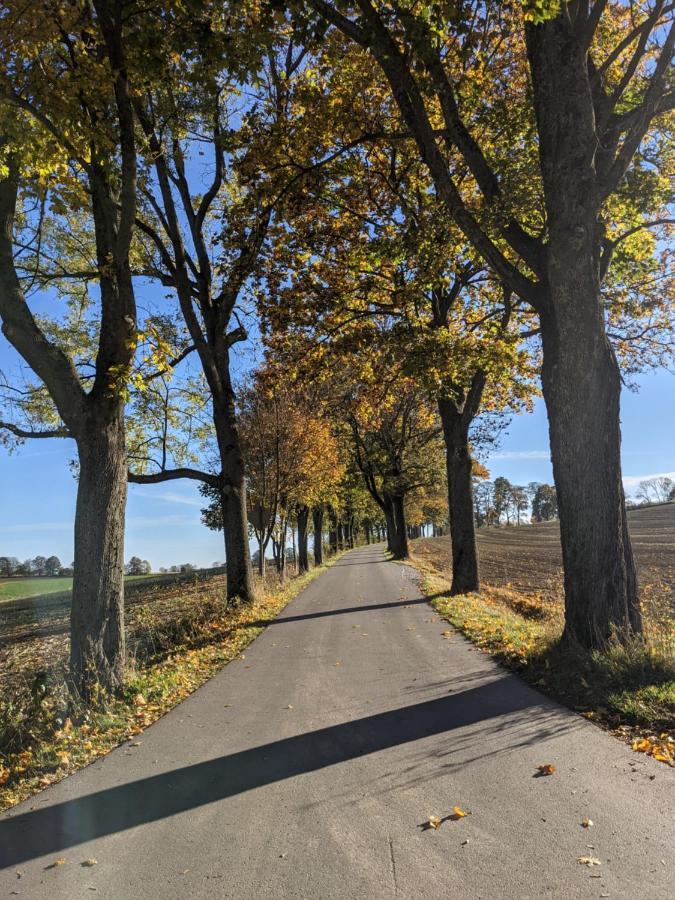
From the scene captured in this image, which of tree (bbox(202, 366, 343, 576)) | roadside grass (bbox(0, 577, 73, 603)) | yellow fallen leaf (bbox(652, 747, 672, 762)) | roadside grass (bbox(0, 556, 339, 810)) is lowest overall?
roadside grass (bbox(0, 577, 73, 603))

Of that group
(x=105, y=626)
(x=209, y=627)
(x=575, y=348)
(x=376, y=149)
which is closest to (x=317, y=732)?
(x=105, y=626)

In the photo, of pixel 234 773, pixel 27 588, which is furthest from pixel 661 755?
pixel 27 588

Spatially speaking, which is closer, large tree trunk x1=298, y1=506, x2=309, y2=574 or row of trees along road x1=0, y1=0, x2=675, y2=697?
row of trees along road x1=0, y1=0, x2=675, y2=697

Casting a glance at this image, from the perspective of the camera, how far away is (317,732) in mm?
5367

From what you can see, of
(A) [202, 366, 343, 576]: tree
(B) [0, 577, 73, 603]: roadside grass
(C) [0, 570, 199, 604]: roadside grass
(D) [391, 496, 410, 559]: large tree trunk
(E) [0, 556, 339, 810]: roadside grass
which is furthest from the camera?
(D) [391, 496, 410, 559]: large tree trunk

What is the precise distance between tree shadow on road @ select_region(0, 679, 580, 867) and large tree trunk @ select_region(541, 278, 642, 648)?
162 centimetres

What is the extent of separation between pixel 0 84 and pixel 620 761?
9198 millimetres

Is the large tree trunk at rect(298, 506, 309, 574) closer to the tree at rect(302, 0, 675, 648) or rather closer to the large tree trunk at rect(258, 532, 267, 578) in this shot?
the large tree trunk at rect(258, 532, 267, 578)

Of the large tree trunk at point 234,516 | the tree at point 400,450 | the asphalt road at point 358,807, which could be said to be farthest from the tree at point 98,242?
the tree at point 400,450

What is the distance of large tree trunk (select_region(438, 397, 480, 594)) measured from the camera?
15047mm

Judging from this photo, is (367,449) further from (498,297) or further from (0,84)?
(0,84)

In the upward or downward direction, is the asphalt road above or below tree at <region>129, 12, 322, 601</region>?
below

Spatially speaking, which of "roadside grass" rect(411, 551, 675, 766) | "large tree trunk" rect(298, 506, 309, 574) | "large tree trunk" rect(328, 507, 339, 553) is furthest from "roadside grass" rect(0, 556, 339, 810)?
"large tree trunk" rect(328, 507, 339, 553)

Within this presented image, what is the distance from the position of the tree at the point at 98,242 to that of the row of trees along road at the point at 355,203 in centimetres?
3
